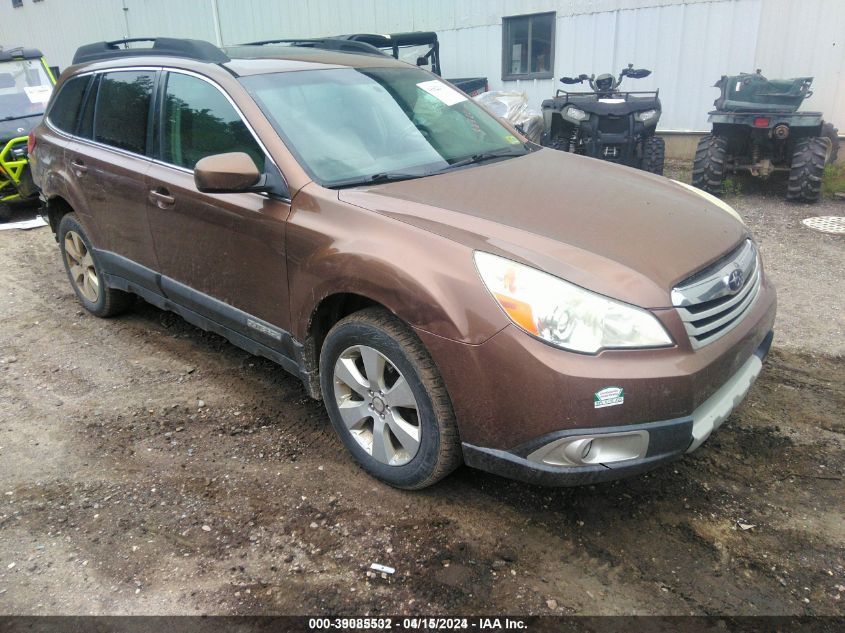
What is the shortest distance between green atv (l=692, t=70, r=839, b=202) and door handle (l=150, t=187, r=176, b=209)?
22.0 ft

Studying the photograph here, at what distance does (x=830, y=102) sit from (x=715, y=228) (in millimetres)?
7744

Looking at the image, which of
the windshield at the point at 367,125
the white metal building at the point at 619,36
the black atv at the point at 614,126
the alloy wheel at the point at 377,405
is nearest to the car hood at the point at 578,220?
the windshield at the point at 367,125

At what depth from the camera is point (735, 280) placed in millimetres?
2668

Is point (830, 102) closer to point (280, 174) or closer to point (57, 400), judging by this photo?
point (280, 174)

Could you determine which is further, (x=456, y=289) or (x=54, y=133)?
(x=54, y=133)

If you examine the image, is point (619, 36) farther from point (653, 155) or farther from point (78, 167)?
point (78, 167)

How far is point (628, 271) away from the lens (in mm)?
2391

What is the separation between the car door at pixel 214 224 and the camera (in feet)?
10.3

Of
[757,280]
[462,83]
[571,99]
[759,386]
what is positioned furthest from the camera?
[462,83]

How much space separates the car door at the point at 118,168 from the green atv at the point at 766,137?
6.65 metres

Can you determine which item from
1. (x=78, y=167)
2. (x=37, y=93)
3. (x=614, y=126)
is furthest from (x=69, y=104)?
(x=614, y=126)

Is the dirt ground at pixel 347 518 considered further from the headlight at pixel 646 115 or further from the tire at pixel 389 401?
the headlight at pixel 646 115

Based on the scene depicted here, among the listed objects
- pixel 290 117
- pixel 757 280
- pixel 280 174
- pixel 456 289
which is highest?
pixel 290 117

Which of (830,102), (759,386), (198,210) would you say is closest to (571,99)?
(830,102)
